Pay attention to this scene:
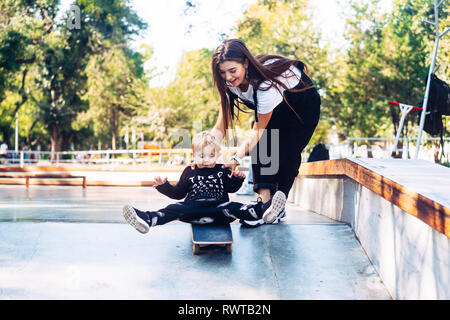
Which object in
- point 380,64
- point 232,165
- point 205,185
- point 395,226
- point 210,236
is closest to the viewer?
point 395,226

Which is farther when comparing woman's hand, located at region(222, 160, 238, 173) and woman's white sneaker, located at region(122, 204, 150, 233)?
woman's hand, located at region(222, 160, 238, 173)

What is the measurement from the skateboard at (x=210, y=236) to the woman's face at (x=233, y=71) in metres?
1.19

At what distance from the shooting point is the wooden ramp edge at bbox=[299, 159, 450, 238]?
230cm

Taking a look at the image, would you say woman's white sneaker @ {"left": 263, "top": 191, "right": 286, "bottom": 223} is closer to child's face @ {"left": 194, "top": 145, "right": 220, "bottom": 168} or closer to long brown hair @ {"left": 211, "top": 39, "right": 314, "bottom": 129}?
child's face @ {"left": 194, "top": 145, "right": 220, "bottom": 168}

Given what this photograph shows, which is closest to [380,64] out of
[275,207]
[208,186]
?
[208,186]

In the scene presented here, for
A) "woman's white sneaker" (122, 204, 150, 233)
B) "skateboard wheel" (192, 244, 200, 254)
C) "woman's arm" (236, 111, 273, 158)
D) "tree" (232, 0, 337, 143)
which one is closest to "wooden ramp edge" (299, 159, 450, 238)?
"woman's arm" (236, 111, 273, 158)

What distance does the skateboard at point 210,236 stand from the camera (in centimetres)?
358

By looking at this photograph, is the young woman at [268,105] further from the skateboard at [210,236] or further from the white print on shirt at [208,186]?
the skateboard at [210,236]

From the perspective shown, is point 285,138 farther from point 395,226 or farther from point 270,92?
point 395,226

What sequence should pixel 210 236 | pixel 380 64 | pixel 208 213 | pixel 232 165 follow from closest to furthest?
pixel 210 236 < pixel 208 213 < pixel 232 165 < pixel 380 64

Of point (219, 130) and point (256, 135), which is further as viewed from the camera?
point (219, 130)

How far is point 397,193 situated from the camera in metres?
2.94

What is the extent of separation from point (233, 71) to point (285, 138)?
84 centimetres

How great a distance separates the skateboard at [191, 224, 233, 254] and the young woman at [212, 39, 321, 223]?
382mm
